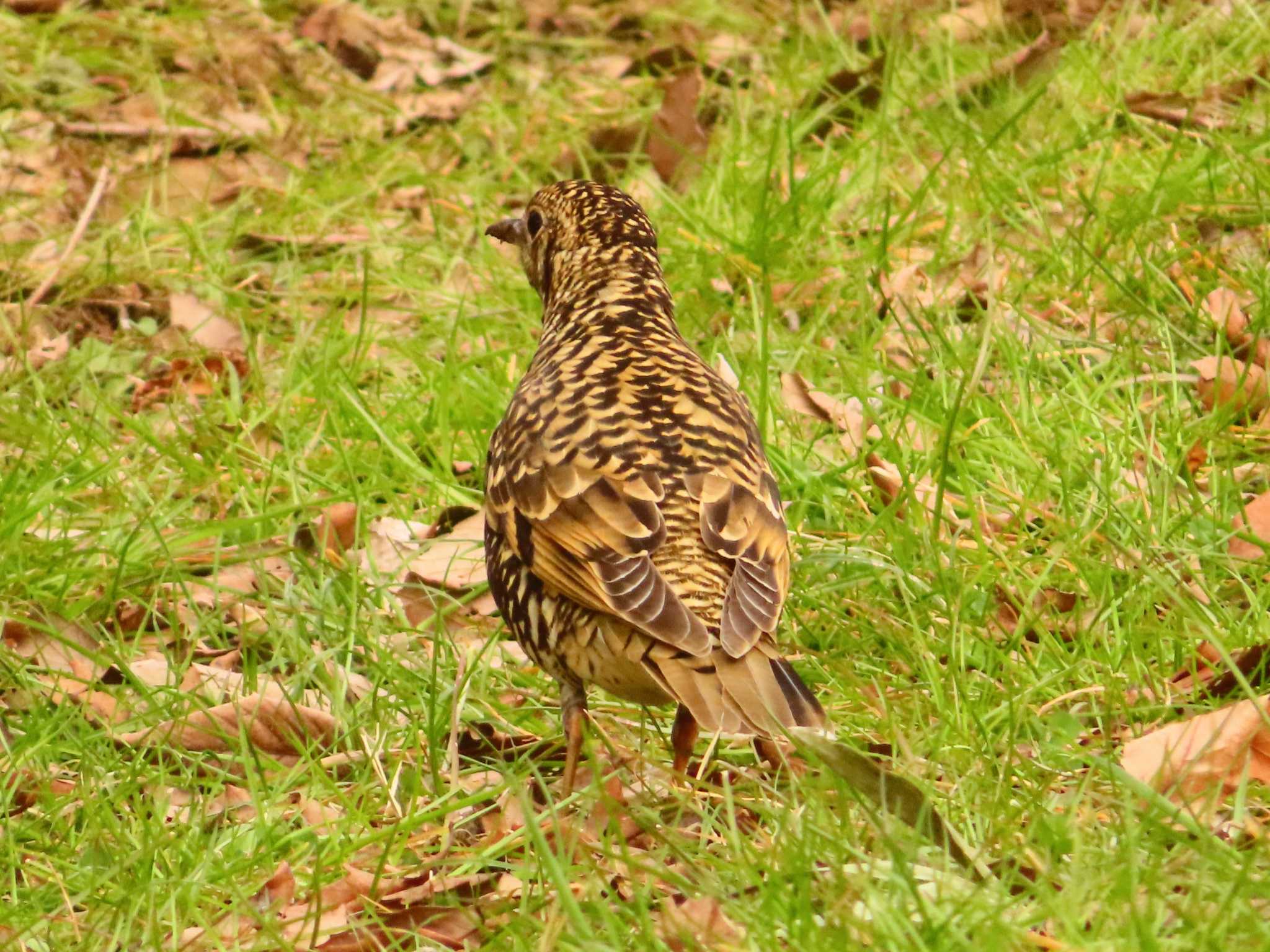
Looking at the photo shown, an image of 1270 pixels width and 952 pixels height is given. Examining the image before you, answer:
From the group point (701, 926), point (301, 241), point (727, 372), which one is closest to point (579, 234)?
point (727, 372)

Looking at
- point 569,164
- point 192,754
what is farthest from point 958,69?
point 192,754

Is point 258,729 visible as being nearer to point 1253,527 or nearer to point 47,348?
point 1253,527

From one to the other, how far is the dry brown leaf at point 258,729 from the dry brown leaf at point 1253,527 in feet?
7.03

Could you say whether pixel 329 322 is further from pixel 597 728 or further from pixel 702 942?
pixel 702 942

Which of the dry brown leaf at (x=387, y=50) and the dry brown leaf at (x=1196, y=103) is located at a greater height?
the dry brown leaf at (x=1196, y=103)

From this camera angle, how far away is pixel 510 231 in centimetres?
523

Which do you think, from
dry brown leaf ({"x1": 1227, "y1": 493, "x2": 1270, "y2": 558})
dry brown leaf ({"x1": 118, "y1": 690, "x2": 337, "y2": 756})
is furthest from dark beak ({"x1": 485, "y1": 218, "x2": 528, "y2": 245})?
dry brown leaf ({"x1": 1227, "y1": 493, "x2": 1270, "y2": 558})

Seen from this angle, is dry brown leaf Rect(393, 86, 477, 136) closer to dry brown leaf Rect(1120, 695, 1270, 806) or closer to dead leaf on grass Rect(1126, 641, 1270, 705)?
dead leaf on grass Rect(1126, 641, 1270, 705)

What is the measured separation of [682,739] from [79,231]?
406 cm

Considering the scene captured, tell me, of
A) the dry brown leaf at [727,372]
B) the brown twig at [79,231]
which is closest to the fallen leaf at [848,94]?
the dry brown leaf at [727,372]

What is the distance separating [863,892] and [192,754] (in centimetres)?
186

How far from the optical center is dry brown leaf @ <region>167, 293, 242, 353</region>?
6.49 m

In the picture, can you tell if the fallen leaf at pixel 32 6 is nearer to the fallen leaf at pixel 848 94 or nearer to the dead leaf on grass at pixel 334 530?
the fallen leaf at pixel 848 94

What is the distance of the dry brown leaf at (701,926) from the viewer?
2990mm
